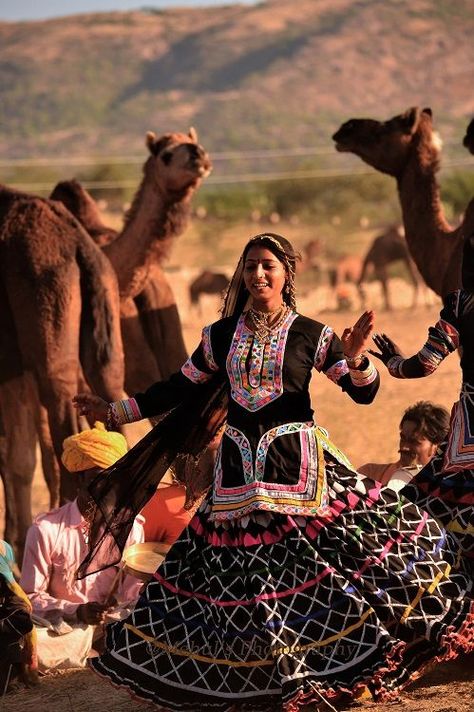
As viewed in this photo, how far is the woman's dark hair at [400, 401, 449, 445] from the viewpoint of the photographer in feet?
22.4

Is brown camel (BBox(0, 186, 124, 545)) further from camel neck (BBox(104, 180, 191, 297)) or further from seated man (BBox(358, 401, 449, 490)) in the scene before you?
seated man (BBox(358, 401, 449, 490))

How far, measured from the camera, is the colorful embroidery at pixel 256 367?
5082 mm

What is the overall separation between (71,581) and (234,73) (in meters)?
97.6

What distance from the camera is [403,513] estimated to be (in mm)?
5070

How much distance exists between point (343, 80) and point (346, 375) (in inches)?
3680

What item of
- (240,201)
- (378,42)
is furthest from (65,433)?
(378,42)

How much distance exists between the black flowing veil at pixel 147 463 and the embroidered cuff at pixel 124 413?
0.45ft

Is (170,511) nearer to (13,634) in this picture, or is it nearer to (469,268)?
(13,634)

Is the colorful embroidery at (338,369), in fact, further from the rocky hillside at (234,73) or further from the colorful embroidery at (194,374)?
the rocky hillside at (234,73)

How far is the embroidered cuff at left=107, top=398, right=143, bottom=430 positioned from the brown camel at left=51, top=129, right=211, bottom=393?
5.43m

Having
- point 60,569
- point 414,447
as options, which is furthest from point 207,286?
point 60,569

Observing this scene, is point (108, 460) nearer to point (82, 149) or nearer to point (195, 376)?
point (195, 376)

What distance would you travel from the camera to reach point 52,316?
9.02m

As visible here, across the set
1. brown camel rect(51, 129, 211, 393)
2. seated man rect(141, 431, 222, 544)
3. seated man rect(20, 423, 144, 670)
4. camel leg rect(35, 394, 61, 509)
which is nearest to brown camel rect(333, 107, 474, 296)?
brown camel rect(51, 129, 211, 393)
